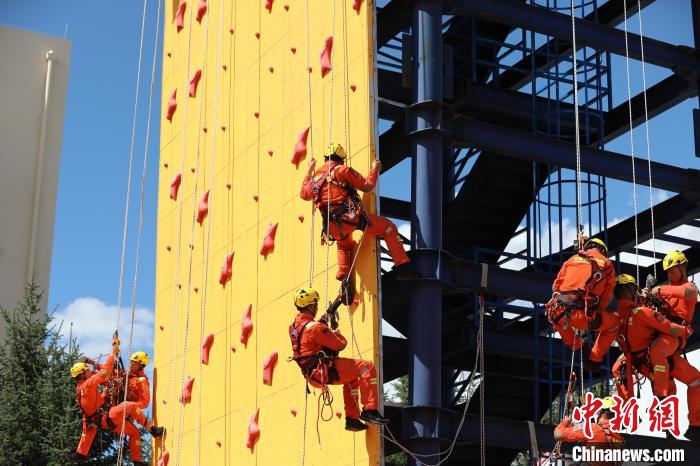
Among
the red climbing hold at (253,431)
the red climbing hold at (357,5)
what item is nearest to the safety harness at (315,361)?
the red climbing hold at (253,431)

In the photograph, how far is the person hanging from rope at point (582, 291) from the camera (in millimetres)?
12789

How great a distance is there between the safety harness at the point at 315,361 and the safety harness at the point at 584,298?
7.82ft

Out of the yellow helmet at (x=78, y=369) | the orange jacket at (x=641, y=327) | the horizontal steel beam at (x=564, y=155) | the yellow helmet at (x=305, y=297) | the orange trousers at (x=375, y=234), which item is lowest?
the orange jacket at (x=641, y=327)

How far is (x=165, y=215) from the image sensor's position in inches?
827

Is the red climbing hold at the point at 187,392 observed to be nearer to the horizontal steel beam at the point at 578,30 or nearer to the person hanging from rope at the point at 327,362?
the person hanging from rope at the point at 327,362

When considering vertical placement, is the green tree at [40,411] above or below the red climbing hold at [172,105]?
below

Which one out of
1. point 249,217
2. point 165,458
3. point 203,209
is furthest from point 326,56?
point 165,458

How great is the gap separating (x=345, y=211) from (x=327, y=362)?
71.4 inches

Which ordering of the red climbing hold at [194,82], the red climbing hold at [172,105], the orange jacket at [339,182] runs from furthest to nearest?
the red climbing hold at [172,105] → the red climbing hold at [194,82] → the orange jacket at [339,182]

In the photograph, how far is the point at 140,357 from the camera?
18922 mm

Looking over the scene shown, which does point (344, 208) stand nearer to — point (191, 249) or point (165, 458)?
point (191, 249)

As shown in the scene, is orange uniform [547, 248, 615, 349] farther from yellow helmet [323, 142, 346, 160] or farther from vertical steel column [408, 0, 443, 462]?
yellow helmet [323, 142, 346, 160]

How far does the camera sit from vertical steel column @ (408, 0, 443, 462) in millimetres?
14234

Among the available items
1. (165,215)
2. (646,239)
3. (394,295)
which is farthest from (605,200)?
(165,215)
